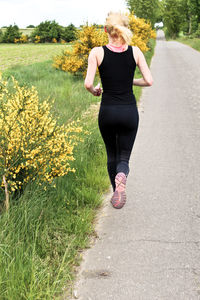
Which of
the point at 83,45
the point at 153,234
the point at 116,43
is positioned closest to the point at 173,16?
the point at 83,45

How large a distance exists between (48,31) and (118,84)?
190ft

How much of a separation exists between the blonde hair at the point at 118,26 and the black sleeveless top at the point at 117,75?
130 mm

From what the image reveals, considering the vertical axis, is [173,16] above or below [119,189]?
above

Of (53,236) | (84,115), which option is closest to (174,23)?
(84,115)

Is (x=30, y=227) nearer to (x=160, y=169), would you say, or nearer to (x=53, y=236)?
(x=53, y=236)

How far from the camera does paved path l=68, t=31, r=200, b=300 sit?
2623mm

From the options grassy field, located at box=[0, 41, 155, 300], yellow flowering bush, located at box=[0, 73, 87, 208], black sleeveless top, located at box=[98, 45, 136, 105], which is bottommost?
grassy field, located at box=[0, 41, 155, 300]

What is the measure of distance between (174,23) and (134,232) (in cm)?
8165

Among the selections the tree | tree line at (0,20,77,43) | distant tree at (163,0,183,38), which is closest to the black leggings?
the tree

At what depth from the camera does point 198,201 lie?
4.18 metres

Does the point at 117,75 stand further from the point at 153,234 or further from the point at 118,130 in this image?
the point at 153,234

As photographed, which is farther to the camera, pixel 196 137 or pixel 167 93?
pixel 167 93

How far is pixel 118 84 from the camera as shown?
3.29m

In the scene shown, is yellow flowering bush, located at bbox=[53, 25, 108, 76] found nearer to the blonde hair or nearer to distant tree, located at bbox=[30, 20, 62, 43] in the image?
the blonde hair
